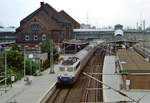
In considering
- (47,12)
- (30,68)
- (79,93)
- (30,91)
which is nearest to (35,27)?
(47,12)

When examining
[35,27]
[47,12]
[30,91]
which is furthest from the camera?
[47,12]

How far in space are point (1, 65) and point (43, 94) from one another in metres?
13.0

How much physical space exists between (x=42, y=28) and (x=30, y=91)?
5319 cm

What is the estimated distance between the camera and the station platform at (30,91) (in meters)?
33.3

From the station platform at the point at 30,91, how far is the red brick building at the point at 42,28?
139ft

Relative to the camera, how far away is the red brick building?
9056cm

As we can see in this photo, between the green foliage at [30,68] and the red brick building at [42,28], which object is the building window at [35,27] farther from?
the green foliage at [30,68]

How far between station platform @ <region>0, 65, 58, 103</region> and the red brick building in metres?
42.3

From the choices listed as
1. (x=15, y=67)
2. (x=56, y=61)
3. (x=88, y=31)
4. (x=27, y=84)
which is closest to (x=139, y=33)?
(x=88, y=31)

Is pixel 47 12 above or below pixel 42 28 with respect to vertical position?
above

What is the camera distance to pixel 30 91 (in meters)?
38.2

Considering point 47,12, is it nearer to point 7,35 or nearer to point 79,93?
point 7,35

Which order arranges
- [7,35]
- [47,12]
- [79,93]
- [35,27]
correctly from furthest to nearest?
[7,35] → [47,12] → [35,27] → [79,93]

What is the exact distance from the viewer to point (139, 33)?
447 feet
